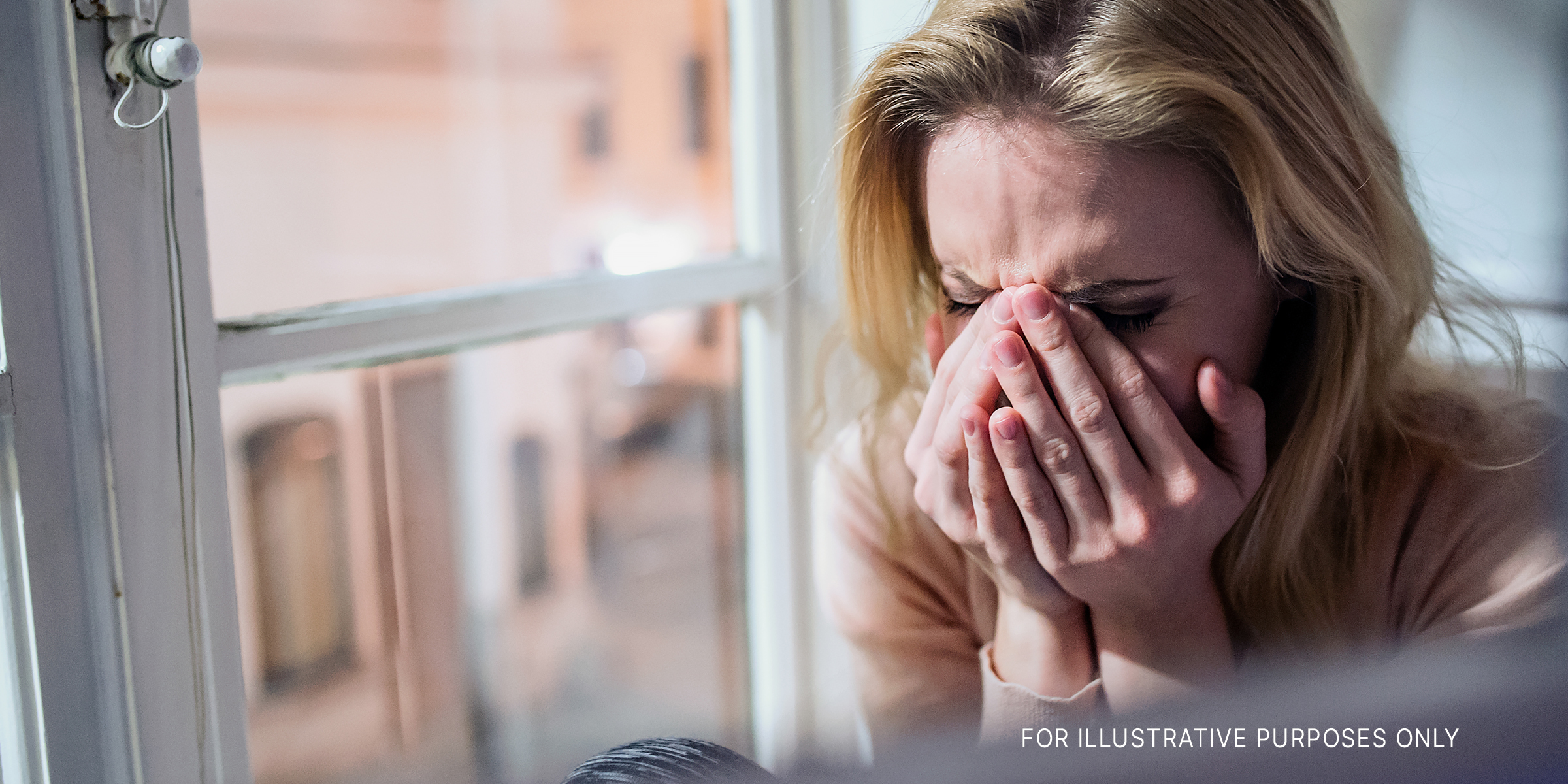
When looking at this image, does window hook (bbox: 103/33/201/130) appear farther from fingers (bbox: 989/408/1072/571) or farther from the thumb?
the thumb

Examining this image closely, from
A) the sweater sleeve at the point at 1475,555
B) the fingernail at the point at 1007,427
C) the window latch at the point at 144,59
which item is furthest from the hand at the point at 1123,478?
the window latch at the point at 144,59

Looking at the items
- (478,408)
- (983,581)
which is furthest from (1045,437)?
(478,408)

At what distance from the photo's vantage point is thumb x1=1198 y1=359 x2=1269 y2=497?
614 mm

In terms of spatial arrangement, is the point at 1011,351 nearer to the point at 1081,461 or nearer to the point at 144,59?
the point at 1081,461

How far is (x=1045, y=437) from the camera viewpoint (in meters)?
0.62

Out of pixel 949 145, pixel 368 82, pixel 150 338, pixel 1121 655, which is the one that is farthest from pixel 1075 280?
pixel 368 82

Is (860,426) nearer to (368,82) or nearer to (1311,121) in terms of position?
(1311,121)

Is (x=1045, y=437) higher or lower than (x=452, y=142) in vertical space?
lower

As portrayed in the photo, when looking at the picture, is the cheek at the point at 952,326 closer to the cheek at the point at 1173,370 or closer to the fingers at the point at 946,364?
the fingers at the point at 946,364

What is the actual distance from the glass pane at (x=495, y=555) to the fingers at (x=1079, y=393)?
0.52 metres

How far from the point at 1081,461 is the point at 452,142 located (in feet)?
2.12

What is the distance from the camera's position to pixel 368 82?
91 centimetres

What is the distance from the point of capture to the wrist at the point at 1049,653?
2.30 ft

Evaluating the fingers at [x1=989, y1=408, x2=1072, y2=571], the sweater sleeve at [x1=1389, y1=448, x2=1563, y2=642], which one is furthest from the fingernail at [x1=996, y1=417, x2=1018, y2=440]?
the sweater sleeve at [x1=1389, y1=448, x2=1563, y2=642]
